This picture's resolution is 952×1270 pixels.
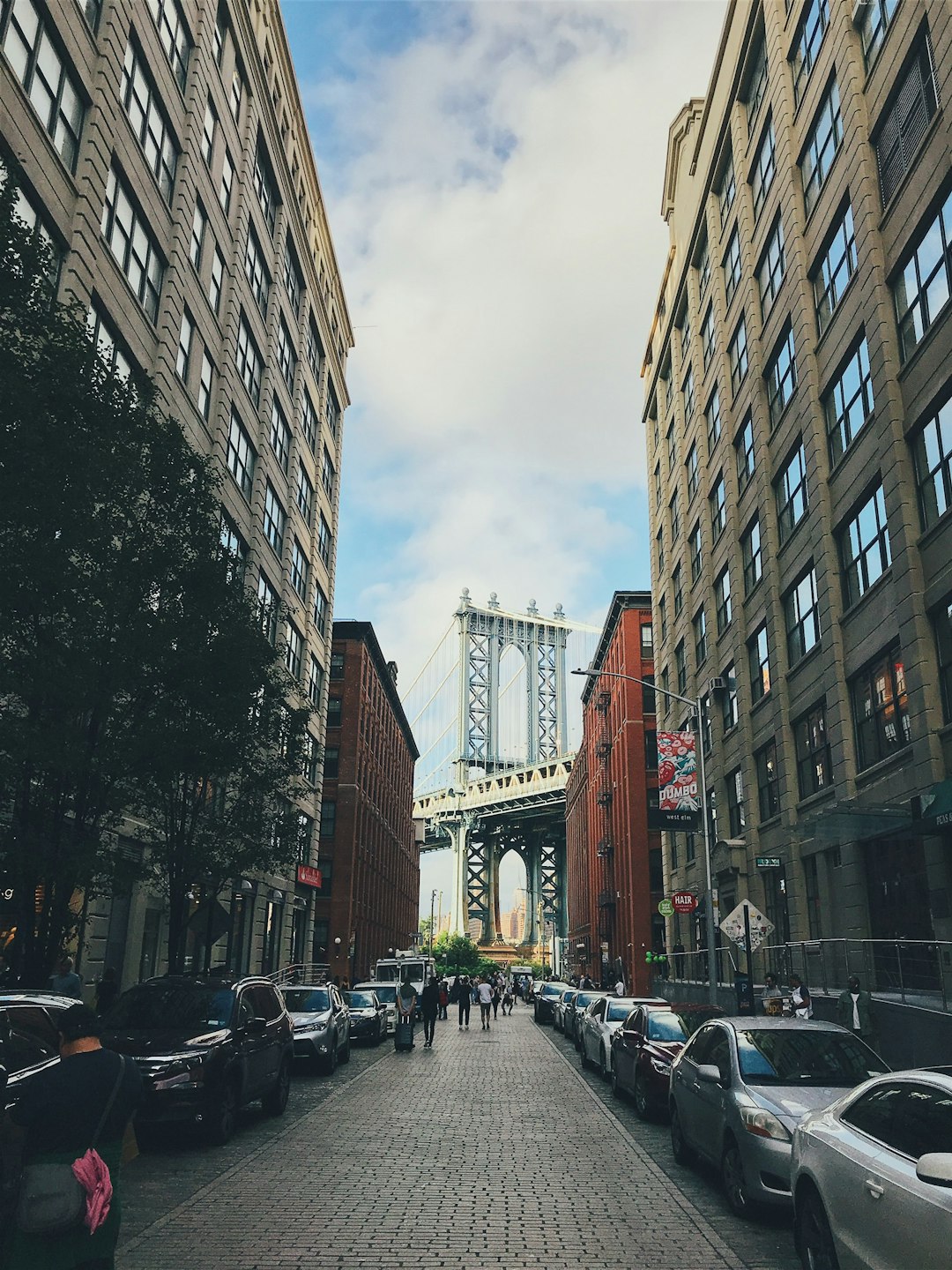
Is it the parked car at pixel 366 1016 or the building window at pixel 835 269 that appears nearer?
the building window at pixel 835 269

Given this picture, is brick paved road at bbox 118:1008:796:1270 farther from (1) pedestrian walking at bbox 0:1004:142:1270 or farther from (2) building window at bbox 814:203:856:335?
(2) building window at bbox 814:203:856:335

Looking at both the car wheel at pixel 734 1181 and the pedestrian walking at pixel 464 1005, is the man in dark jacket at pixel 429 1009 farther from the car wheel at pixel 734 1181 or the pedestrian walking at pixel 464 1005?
the car wheel at pixel 734 1181

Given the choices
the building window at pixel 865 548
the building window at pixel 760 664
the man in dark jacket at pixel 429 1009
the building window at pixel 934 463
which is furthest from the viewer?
the building window at pixel 760 664

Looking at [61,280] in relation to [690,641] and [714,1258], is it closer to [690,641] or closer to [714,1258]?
[714,1258]

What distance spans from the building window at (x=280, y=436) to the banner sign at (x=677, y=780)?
19.9 m

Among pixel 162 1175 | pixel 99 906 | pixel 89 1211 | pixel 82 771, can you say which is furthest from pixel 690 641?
pixel 89 1211

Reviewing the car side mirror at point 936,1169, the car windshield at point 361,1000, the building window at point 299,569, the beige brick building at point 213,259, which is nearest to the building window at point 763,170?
the beige brick building at point 213,259

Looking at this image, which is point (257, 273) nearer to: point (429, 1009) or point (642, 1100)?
point (429, 1009)

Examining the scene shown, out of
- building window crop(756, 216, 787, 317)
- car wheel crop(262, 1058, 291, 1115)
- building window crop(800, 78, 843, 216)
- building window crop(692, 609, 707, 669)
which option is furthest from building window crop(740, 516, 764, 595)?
car wheel crop(262, 1058, 291, 1115)

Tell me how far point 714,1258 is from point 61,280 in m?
19.2

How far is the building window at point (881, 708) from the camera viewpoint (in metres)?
20.2

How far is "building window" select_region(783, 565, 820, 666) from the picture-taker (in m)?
26.0

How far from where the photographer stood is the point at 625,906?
6438 centimetres

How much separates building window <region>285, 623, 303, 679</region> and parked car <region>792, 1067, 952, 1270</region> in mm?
34457
